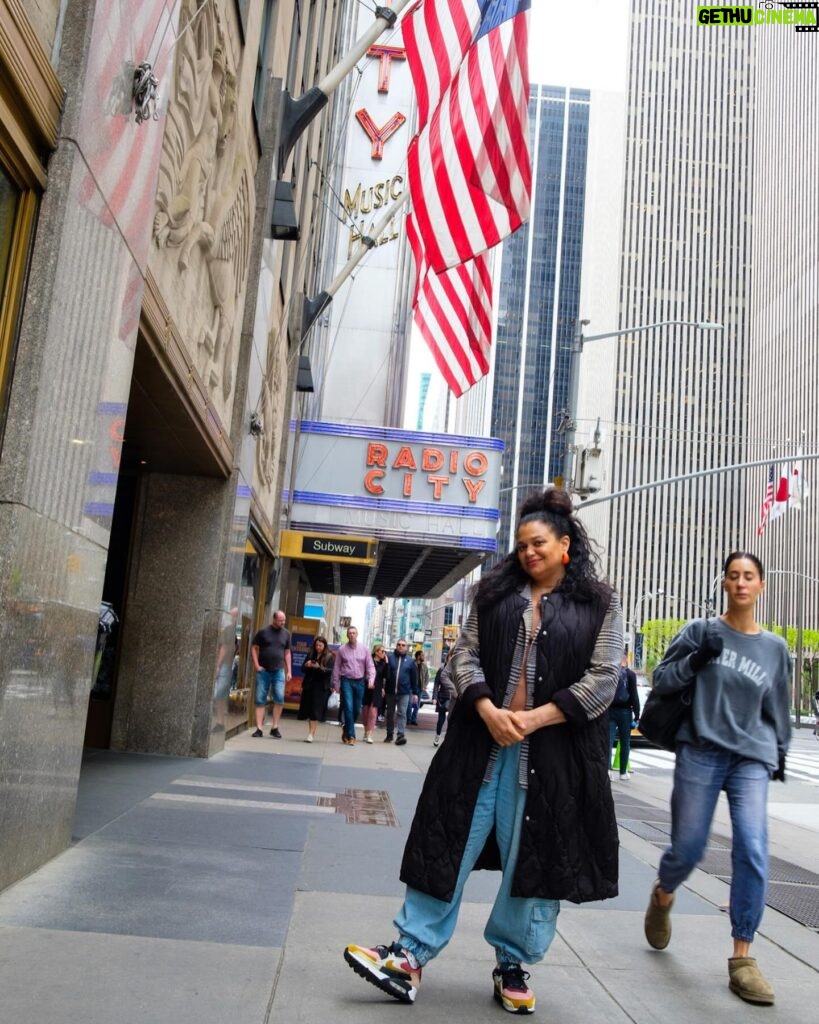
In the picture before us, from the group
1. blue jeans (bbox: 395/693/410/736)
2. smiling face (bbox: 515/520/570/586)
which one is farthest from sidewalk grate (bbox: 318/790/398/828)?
blue jeans (bbox: 395/693/410/736)

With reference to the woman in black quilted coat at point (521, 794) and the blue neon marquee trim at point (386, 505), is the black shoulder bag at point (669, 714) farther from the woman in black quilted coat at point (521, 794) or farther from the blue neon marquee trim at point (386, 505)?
the blue neon marquee trim at point (386, 505)

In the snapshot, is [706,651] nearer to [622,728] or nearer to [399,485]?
[622,728]

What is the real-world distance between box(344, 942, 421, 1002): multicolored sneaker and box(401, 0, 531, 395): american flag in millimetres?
8086

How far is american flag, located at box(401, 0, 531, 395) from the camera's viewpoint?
10.3m

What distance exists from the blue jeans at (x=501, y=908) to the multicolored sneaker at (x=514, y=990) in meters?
0.03

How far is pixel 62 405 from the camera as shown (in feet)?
16.1

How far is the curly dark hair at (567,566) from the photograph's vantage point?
164 inches

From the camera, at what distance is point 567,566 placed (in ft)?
13.9

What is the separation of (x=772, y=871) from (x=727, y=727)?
12.8 feet

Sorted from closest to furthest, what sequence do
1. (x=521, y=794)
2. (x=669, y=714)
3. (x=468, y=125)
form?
(x=521, y=794) → (x=669, y=714) → (x=468, y=125)

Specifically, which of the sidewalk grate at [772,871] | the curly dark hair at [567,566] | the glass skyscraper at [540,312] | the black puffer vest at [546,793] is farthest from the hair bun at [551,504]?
Result: the glass skyscraper at [540,312]

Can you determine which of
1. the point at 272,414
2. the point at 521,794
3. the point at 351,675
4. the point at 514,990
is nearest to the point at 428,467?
the point at 272,414

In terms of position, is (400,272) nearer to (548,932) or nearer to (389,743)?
(389,743)

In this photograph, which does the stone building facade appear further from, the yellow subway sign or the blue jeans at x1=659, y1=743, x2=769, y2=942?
the yellow subway sign
